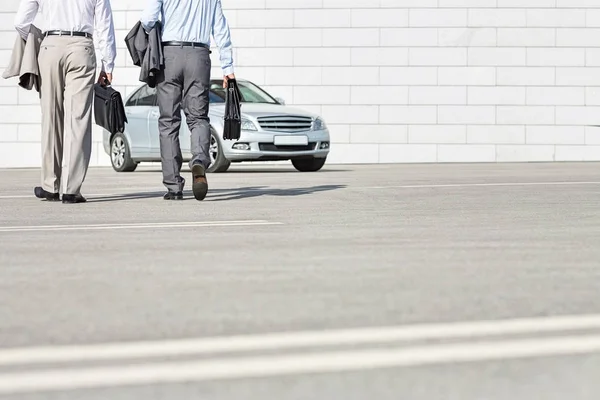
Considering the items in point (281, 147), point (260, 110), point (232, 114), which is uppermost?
point (232, 114)

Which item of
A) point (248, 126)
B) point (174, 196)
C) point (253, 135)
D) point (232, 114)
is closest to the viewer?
point (174, 196)

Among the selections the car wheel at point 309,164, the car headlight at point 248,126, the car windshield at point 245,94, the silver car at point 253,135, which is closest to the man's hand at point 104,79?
the silver car at point 253,135

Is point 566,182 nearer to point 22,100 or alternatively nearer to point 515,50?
point 515,50

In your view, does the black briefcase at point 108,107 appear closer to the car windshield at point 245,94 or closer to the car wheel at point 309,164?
the car wheel at point 309,164

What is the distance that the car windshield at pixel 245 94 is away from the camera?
21.7m

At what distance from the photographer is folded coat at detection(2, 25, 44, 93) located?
12.0 meters

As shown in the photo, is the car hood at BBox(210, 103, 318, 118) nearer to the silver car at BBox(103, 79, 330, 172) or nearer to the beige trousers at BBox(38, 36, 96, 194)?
the silver car at BBox(103, 79, 330, 172)

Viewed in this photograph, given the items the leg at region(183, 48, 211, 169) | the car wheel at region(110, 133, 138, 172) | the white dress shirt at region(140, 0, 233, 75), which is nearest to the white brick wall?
the car wheel at region(110, 133, 138, 172)

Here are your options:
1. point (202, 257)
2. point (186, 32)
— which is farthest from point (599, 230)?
point (186, 32)

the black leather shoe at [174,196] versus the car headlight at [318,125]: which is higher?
the car headlight at [318,125]

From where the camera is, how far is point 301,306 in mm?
5168

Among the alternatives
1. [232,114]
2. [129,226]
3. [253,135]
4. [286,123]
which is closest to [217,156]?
[253,135]

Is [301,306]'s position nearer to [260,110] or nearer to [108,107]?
[108,107]

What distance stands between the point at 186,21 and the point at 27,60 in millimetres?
1337
